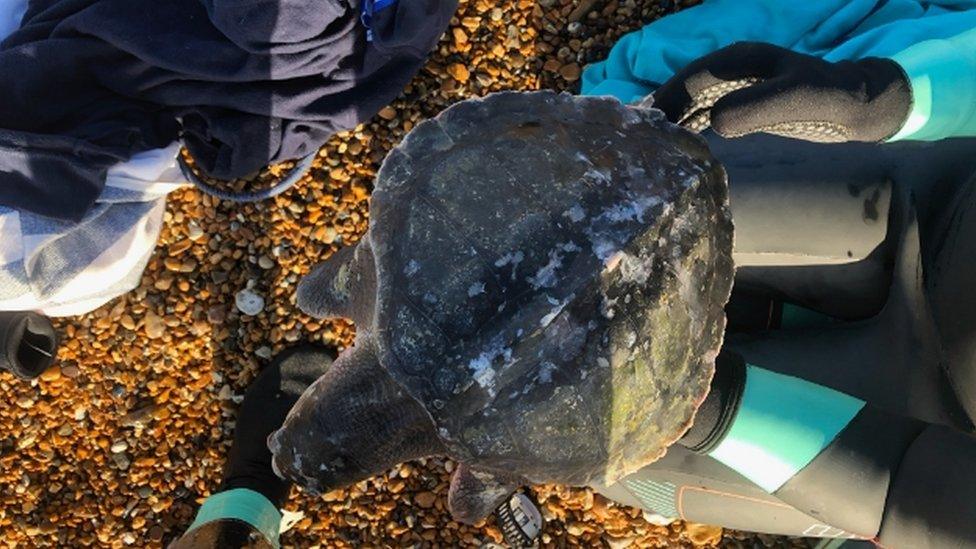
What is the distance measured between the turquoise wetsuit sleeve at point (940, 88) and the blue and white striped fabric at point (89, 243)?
1532 millimetres

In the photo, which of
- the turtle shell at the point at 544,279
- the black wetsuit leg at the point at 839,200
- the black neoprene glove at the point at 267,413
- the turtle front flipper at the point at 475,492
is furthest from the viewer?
the black neoprene glove at the point at 267,413

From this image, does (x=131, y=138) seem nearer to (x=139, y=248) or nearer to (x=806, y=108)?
(x=139, y=248)

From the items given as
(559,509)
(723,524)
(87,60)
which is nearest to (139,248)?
(87,60)

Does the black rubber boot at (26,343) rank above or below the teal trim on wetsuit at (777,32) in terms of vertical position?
below

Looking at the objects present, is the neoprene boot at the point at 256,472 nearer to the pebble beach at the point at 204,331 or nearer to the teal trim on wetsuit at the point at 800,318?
the pebble beach at the point at 204,331

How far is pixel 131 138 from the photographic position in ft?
5.63

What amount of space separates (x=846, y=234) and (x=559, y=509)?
892 mm

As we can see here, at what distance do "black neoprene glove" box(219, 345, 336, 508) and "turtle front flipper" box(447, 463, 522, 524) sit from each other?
0.71m

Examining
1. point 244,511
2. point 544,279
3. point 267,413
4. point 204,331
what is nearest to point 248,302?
point 204,331

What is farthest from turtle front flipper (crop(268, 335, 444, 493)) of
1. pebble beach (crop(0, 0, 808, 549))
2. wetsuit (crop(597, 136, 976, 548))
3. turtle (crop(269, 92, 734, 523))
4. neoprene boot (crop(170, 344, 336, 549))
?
pebble beach (crop(0, 0, 808, 549))

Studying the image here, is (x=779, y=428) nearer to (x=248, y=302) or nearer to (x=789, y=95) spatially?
(x=789, y=95)

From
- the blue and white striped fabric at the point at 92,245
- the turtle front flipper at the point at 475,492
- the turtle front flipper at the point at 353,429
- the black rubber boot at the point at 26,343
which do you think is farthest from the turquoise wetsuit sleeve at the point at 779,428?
the black rubber boot at the point at 26,343

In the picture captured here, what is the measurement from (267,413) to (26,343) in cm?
58

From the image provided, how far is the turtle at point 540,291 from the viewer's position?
2.87 ft
